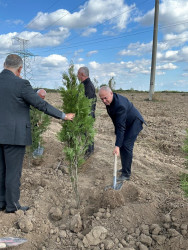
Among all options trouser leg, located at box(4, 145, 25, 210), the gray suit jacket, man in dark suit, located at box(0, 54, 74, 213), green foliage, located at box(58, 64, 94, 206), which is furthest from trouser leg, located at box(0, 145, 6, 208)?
green foliage, located at box(58, 64, 94, 206)

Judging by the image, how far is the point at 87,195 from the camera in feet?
16.5

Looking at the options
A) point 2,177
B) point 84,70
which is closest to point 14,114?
point 2,177

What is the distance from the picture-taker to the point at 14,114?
3785mm

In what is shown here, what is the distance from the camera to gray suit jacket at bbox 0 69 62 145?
12.2 feet

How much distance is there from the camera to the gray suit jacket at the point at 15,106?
3711mm

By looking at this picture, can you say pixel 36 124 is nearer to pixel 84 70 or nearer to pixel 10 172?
pixel 84 70

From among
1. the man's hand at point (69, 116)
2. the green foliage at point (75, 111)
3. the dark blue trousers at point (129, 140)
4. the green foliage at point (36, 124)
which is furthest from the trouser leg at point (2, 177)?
the dark blue trousers at point (129, 140)

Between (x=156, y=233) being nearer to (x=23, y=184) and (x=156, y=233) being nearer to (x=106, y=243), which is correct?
(x=106, y=243)

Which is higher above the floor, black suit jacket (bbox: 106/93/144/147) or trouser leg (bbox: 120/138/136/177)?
black suit jacket (bbox: 106/93/144/147)

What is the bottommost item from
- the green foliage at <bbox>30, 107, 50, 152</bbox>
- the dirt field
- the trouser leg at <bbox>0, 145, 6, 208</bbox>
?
the dirt field

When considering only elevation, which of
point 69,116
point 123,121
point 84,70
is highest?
point 84,70

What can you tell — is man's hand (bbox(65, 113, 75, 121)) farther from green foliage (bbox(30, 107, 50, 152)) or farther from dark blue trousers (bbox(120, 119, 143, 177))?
green foliage (bbox(30, 107, 50, 152))

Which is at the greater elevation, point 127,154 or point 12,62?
point 12,62

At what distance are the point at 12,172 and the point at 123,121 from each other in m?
2.28
